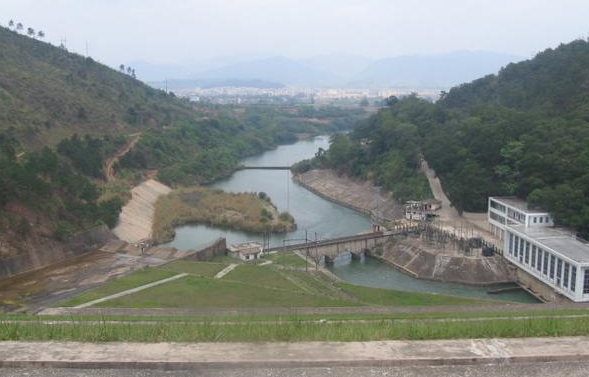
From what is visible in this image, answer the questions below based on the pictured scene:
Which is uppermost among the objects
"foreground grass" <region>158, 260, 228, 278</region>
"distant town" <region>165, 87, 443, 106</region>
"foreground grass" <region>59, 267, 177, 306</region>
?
"distant town" <region>165, 87, 443, 106</region>

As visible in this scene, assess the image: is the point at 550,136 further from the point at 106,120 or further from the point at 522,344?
the point at 106,120

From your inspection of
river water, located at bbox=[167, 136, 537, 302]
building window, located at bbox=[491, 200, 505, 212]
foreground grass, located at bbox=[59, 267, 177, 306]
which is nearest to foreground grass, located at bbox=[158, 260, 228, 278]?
foreground grass, located at bbox=[59, 267, 177, 306]

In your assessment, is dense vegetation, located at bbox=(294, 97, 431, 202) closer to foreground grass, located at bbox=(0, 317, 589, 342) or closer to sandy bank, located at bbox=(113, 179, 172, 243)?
sandy bank, located at bbox=(113, 179, 172, 243)

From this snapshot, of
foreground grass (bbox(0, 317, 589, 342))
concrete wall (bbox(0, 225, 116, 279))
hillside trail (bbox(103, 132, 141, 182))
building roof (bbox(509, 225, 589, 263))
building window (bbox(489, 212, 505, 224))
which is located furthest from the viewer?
hillside trail (bbox(103, 132, 141, 182))

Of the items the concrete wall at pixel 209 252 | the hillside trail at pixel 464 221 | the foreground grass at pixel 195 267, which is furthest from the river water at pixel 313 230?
the foreground grass at pixel 195 267

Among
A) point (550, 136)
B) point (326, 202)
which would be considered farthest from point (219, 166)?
point (550, 136)
